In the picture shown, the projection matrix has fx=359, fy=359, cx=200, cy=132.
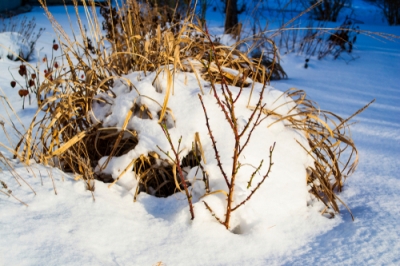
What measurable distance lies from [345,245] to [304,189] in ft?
1.04

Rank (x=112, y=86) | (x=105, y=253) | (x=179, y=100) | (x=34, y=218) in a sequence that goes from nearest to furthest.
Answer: (x=105, y=253), (x=34, y=218), (x=179, y=100), (x=112, y=86)

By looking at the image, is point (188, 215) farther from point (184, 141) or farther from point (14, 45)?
point (14, 45)

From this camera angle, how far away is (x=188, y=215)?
4.27 feet

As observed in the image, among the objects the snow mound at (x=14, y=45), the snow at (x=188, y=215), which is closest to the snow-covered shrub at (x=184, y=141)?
the snow at (x=188, y=215)

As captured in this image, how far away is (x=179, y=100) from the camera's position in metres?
1.61

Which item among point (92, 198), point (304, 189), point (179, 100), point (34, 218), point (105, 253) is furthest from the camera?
point (179, 100)

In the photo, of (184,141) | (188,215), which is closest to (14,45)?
(184,141)

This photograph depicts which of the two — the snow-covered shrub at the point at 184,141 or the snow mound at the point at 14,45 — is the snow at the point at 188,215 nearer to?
the snow-covered shrub at the point at 184,141

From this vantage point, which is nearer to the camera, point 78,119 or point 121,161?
point 121,161

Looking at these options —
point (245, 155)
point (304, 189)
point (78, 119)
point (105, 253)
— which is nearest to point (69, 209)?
point (105, 253)

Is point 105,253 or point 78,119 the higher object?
point 78,119

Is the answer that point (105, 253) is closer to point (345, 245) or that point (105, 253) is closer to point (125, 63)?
point (345, 245)

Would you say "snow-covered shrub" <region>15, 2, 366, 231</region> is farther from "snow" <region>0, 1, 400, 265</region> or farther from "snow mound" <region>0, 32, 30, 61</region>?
"snow mound" <region>0, 32, 30, 61</region>

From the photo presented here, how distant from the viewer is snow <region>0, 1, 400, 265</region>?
1124 millimetres
